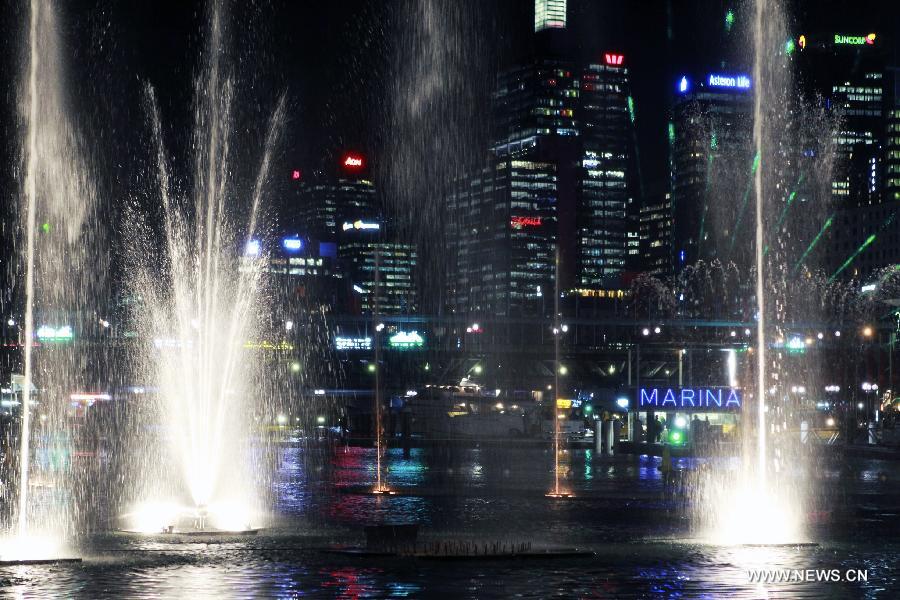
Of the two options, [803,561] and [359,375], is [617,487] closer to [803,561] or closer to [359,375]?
[803,561]

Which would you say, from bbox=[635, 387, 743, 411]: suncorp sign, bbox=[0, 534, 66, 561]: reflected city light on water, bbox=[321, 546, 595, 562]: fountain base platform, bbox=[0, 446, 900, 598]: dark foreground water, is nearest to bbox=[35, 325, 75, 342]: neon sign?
bbox=[635, 387, 743, 411]: suncorp sign

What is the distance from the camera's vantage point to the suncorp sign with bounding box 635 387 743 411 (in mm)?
61500

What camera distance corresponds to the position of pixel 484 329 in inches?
6939

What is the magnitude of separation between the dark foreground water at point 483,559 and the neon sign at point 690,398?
2000 centimetres

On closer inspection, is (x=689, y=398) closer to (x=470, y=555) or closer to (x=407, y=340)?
(x=470, y=555)

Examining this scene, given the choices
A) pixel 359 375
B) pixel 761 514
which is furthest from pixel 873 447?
pixel 359 375

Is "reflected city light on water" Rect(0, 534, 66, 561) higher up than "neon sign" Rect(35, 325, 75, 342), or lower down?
lower down

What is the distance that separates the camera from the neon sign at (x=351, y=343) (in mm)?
168375

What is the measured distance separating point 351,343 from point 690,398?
115 m

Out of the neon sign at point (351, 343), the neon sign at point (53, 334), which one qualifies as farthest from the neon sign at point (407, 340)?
the neon sign at point (53, 334)

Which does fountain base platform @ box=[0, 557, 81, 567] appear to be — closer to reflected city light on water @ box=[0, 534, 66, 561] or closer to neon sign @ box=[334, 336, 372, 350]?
reflected city light on water @ box=[0, 534, 66, 561]

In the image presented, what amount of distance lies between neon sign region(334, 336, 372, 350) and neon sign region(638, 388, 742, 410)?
10343cm

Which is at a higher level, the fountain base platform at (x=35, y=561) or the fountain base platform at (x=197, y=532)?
the fountain base platform at (x=35, y=561)

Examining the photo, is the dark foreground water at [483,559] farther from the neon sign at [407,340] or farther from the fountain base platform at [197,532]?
the neon sign at [407,340]
